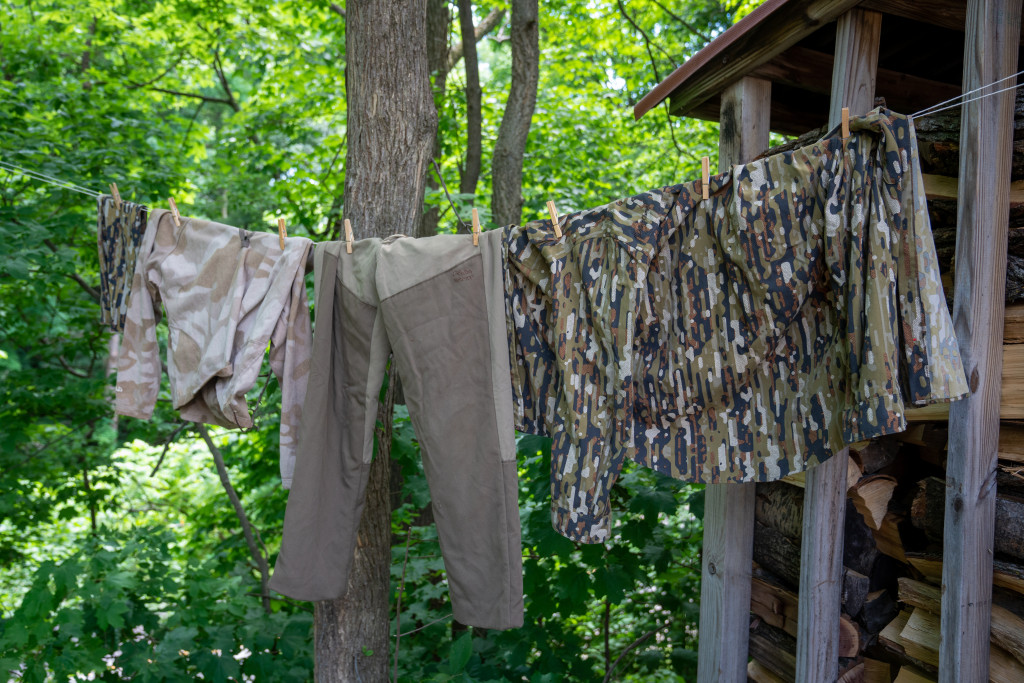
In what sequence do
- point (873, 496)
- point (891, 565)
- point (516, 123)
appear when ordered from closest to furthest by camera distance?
1. point (873, 496)
2. point (891, 565)
3. point (516, 123)

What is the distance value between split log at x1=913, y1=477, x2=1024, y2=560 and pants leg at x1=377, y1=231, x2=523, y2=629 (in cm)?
124

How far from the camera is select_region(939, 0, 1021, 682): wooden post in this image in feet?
5.51

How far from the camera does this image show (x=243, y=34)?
236 inches

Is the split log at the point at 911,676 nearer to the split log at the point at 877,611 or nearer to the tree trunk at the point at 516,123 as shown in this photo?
the split log at the point at 877,611

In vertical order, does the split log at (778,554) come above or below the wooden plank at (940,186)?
below

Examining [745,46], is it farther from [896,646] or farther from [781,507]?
[896,646]

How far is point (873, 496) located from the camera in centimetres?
211

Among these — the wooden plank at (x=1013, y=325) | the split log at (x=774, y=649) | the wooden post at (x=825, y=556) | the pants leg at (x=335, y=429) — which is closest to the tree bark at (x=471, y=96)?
the pants leg at (x=335, y=429)

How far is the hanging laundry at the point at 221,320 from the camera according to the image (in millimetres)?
1985

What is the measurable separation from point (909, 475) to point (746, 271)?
1.12 meters

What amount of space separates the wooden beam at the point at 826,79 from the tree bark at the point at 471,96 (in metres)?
2.24

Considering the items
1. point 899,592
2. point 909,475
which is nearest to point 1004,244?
point 909,475

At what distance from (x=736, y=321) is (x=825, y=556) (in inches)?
33.3

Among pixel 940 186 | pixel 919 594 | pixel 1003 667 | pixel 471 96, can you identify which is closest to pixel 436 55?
pixel 471 96
